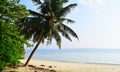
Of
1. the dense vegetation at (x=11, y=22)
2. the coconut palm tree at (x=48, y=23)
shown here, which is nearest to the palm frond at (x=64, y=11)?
the coconut palm tree at (x=48, y=23)

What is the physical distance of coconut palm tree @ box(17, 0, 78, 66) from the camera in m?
29.1

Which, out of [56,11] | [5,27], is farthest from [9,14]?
[56,11]

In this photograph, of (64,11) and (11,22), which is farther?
(64,11)

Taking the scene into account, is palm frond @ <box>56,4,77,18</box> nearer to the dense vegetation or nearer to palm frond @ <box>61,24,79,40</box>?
palm frond @ <box>61,24,79,40</box>

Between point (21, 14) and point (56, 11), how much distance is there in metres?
4.28

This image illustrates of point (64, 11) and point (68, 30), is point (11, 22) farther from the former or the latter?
point (68, 30)

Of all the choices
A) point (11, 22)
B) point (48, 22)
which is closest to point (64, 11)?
point (48, 22)

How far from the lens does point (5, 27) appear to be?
77.8ft

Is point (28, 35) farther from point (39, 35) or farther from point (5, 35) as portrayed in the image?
point (5, 35)

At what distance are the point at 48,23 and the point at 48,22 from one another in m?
0.19

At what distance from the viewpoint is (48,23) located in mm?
29188

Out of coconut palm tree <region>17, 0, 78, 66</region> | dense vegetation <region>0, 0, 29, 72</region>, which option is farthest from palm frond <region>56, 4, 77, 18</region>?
dense vegetation <region>0, 0, 29, 72</region>

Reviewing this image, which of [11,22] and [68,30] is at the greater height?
[11,22]

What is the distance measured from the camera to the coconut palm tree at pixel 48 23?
29078mm
